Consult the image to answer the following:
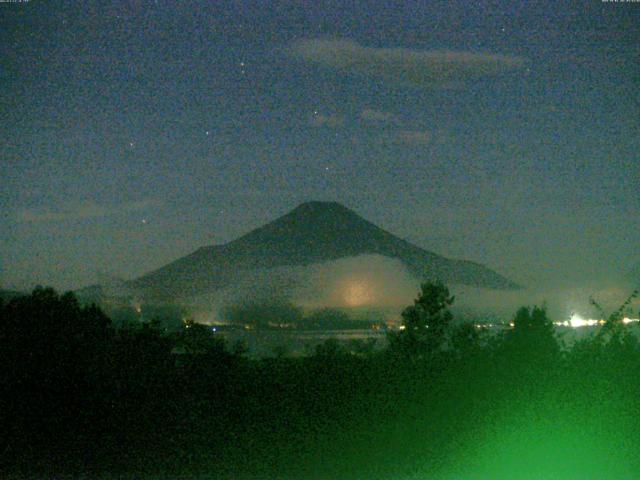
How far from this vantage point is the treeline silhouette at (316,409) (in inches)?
340

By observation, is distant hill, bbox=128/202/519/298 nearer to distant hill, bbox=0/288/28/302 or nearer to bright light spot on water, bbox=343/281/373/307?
bright light spot on water, bbox=343/281/373/307

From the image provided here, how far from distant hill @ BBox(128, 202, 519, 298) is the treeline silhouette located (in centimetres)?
2717

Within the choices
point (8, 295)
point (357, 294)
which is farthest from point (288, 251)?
point (8, 295)

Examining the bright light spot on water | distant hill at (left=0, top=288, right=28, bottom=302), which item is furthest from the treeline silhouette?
the bright light spot on water

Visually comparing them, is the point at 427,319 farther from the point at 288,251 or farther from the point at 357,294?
the point at 288,251

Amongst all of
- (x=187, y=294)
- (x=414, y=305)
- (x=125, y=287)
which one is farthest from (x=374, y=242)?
(x=414, y=305)

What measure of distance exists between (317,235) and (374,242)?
19.2ft

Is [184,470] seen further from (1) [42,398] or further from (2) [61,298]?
(2) [61,298]

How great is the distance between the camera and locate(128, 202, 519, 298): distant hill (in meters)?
42.9

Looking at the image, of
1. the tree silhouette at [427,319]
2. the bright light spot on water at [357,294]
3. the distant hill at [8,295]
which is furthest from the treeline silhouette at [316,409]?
the bright light spot on water at [357,294]

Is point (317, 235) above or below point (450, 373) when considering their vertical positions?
above

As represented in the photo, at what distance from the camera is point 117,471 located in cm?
862

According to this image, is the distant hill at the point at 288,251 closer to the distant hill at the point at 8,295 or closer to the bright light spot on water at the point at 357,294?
the bright light spot on water at the point at 357,294

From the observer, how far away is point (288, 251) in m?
50.0
